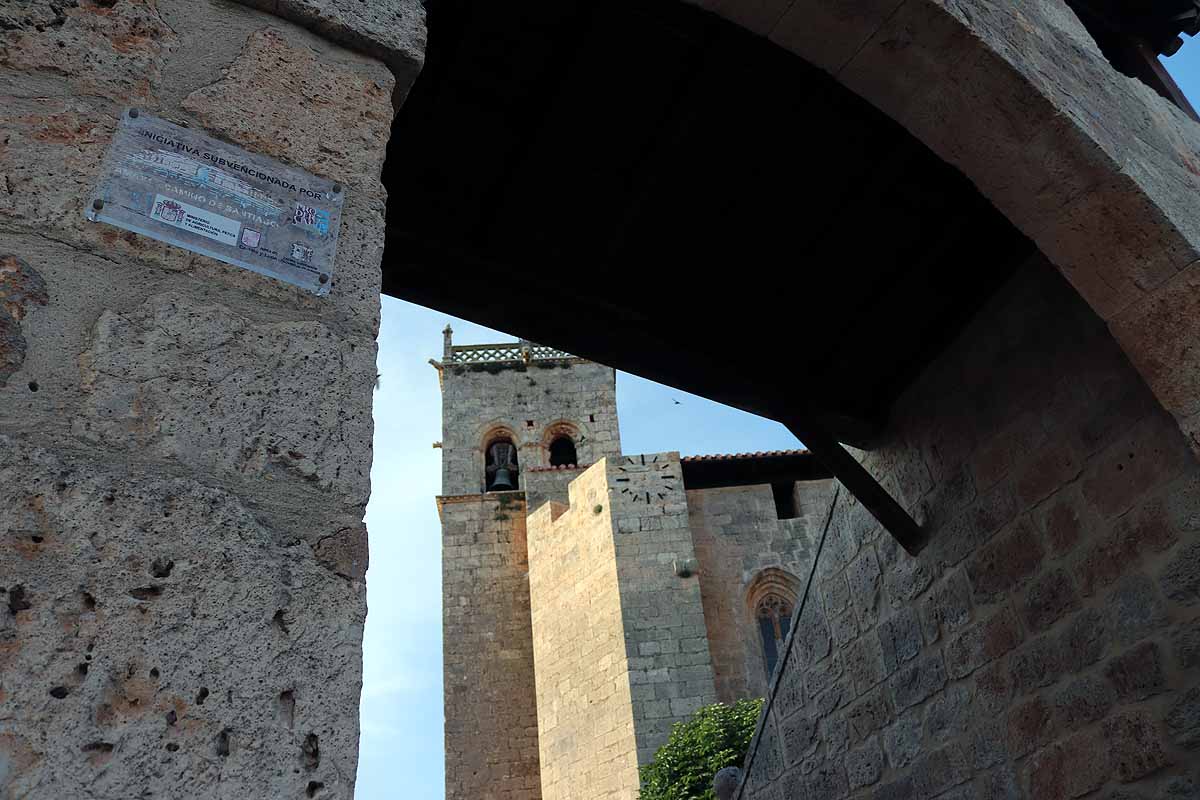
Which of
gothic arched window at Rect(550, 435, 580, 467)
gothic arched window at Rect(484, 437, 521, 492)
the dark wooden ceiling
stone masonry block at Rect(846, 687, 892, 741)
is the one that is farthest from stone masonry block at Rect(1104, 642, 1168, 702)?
gothic arched window at Rect(550, 435, 580, 467)

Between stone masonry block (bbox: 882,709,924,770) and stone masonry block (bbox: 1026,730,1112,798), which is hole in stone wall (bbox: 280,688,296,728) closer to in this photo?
stone masonry block (bbox: 1026,730,1112,798)

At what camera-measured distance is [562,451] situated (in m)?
21.7

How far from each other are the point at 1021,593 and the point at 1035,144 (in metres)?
1.80

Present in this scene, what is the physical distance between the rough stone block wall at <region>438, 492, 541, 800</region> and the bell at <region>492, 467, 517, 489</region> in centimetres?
85

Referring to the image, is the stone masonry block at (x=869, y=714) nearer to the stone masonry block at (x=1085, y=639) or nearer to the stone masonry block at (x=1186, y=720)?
the stone masonry block at (x=1085, y=639)

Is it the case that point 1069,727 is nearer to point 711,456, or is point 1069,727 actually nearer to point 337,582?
point 337,582

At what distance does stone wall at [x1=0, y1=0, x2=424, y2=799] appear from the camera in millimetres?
938

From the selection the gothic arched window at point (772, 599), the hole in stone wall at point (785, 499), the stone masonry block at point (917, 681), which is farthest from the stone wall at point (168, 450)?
the hole in stone wall at point (785, 499)

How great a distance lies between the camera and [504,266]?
3568 mm

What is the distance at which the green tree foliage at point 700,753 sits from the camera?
11.5 m

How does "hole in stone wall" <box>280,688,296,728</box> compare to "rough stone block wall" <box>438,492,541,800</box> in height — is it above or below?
below

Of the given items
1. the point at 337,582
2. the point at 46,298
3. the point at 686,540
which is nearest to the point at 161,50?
the point at 46,298

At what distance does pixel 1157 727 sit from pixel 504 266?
2747 mm

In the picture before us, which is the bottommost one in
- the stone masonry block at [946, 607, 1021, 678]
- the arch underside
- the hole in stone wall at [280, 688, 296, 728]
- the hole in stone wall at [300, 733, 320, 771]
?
the hole in stone wall at [300, 733, 320, 771]
